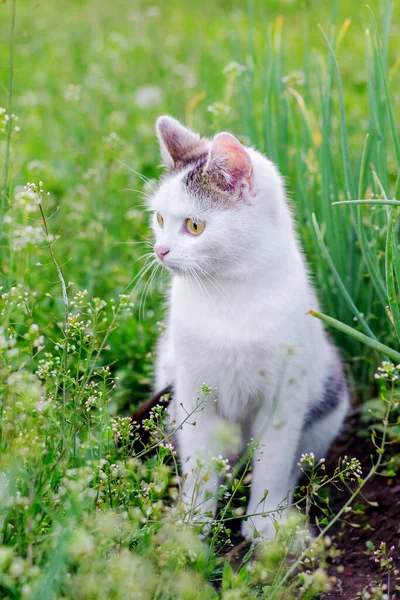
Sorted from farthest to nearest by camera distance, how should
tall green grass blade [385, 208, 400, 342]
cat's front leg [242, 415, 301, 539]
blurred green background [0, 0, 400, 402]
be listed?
blurred green background [0, 0, 400, 402] → cat's front leg [242, 415, 301, 539] → tall green grass blade [385, 208, 400, 342]

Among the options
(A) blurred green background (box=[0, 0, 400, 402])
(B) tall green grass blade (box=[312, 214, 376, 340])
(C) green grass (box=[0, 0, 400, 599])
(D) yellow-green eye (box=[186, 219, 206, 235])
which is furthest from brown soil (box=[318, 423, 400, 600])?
(D) yellow-green eye (box=[186, 219, 206, 235])

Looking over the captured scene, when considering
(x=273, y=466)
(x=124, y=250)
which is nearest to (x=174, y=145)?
(x=273, y=466)

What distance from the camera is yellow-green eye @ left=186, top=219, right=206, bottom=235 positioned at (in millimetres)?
1967

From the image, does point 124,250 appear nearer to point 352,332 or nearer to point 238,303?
point 238,303

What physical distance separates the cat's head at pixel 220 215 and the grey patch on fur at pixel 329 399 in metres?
0.58

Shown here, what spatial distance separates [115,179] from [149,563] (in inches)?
112

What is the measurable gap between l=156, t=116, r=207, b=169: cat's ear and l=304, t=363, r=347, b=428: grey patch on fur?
84cm

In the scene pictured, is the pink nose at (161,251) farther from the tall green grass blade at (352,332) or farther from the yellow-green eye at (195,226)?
the tall green grass blade at (352,332)

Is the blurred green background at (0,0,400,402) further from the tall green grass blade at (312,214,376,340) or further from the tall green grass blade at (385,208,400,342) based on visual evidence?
the tall green grass blade at (385,208,400,342)

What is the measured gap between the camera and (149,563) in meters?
1.43

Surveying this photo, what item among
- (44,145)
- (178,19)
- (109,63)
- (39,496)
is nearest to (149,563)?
(39,496)

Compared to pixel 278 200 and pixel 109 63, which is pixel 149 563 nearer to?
pixel 278 200

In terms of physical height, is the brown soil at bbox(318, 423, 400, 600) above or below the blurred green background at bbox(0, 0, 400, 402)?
below

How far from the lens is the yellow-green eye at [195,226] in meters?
1.97
